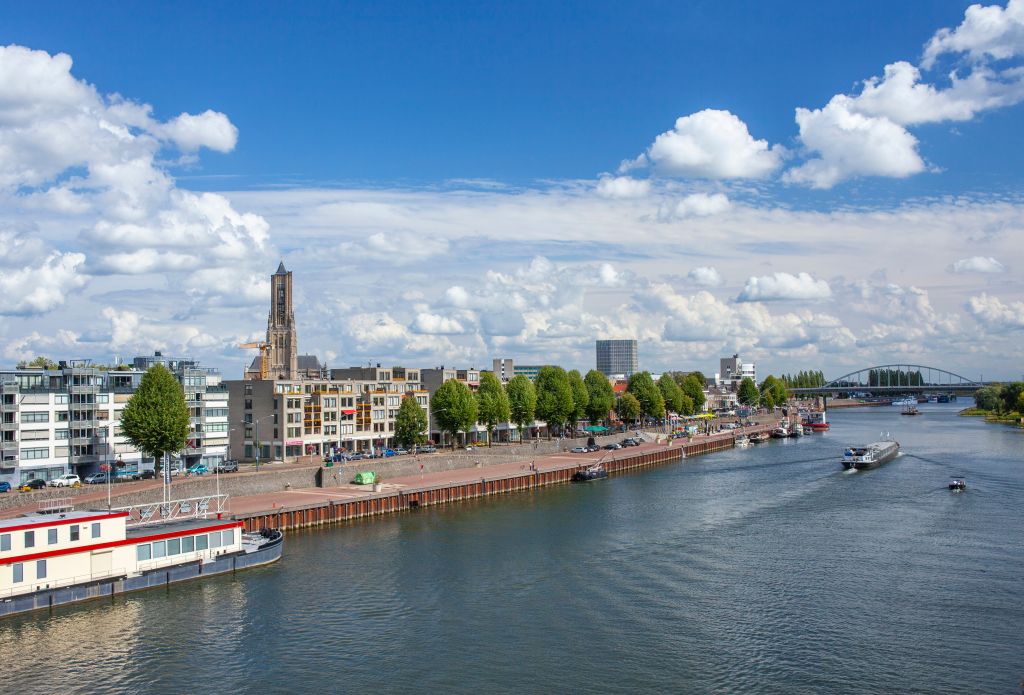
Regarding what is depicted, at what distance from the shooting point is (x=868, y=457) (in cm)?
10062

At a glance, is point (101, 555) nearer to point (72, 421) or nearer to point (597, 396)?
point (72, 421)

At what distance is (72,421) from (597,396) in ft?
256

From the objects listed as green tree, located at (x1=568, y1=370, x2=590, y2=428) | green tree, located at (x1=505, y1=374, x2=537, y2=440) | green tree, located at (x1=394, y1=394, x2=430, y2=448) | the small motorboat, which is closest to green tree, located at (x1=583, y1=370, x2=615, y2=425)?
green tree, located at (x1=568, y1=370, x2=590, y2=428)

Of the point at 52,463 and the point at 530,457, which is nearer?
the point at 52,463

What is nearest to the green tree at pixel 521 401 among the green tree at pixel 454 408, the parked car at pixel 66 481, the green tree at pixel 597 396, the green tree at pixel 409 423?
the green tree at pixel 454 408

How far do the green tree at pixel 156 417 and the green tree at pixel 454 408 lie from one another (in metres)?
37.5

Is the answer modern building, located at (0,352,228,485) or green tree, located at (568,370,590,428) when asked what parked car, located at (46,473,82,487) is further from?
green tree, located at (568,370,590,428)

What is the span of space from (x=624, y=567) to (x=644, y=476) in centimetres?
5229

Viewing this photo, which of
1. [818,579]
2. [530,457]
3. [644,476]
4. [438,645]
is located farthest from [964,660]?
[530,457]

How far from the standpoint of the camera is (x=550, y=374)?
123812 millimetres

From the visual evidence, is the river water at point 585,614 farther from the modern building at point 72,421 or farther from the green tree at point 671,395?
the green tree at point 671,395

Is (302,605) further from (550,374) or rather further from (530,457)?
(550,374)

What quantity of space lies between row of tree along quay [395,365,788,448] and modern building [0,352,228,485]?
76.2 feet

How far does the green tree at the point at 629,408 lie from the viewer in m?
148
